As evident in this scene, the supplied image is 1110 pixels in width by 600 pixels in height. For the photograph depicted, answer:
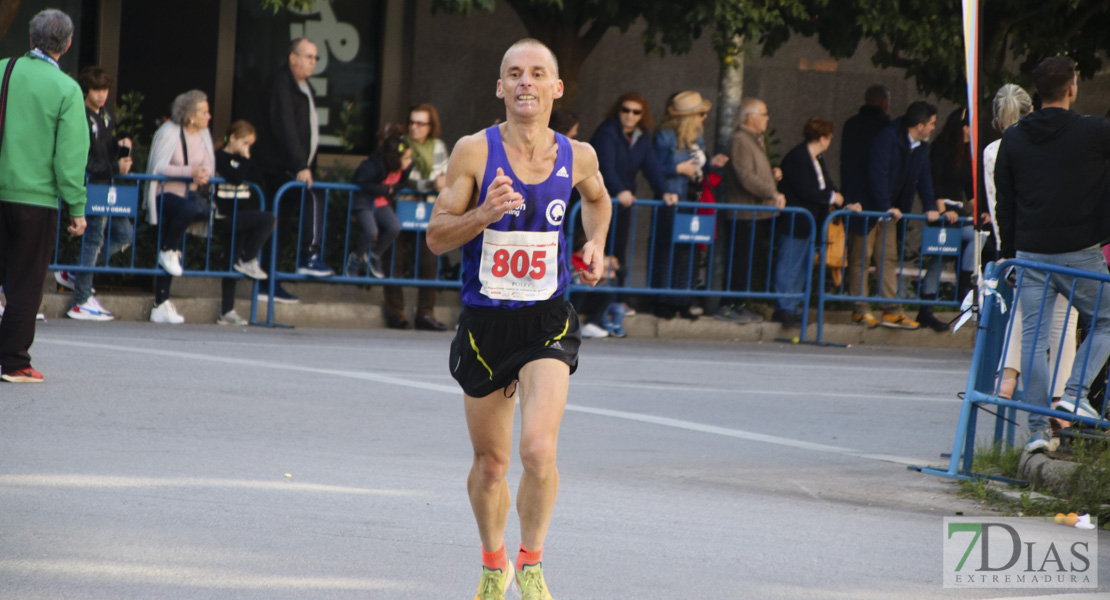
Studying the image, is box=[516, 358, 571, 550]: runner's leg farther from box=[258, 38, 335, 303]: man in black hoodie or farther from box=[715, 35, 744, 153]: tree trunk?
box=[715, 35, 744, 153]: tree trunk

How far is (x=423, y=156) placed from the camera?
13711 mm

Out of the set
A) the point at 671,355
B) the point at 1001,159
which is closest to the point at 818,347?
the point at 671,355

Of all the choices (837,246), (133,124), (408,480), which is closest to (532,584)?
(408,480)

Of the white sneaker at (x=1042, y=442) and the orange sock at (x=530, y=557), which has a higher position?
the white sneaker at (x=1042, y=442)

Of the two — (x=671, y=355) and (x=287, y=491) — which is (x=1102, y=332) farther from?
(x=671, y=355)

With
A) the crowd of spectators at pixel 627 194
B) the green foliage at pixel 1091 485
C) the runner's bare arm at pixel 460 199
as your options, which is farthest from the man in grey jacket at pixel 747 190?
the runner's bare arm at pixel 460 199

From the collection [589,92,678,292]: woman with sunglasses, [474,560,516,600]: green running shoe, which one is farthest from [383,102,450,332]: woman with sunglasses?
[474,560,516,600]: green running shoe

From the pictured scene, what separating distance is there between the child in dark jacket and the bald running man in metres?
8.50

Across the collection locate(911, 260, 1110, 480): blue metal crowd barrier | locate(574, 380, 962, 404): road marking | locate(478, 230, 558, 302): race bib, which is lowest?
locate(574, 380, 962, 404): road marking

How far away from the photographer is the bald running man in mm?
5020

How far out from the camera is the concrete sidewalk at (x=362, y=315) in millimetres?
13297

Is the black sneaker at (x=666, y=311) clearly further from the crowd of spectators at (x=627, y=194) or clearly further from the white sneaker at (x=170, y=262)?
the white sneaker at (x=170, y=262)

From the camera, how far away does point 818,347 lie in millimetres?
14188

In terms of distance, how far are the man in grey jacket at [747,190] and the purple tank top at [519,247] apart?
9442 millimetres
